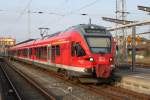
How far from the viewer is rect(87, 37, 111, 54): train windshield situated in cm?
1805

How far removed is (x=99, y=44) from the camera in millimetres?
18281

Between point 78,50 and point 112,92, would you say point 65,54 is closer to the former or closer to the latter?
point 78,50

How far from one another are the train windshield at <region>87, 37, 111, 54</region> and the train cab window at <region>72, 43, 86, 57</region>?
0.51m

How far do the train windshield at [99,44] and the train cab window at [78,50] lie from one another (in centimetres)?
51

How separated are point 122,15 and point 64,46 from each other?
19279mm

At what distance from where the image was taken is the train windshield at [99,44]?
A: 18.0m

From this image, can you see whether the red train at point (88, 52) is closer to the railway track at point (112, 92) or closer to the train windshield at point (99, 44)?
the train windshield at point (99, 44)

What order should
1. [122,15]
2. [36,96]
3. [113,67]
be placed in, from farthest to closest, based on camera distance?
[122,15] → [113,67] → [36,96]

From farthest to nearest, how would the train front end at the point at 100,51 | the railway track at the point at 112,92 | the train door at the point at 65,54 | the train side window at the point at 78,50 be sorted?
the train door at the point at 65,54, the train side window at the point at 78,50, the train front end at the point at 100,51, the railway track at the point at 112,92

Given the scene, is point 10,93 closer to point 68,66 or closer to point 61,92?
point 61,92

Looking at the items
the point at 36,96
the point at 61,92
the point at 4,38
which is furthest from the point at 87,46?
the point at 4,38

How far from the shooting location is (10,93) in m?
17.0

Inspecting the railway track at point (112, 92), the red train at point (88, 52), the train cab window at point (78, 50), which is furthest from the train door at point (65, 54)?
the railway track at point (112, 92)

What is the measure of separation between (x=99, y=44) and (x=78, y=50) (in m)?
1.12
